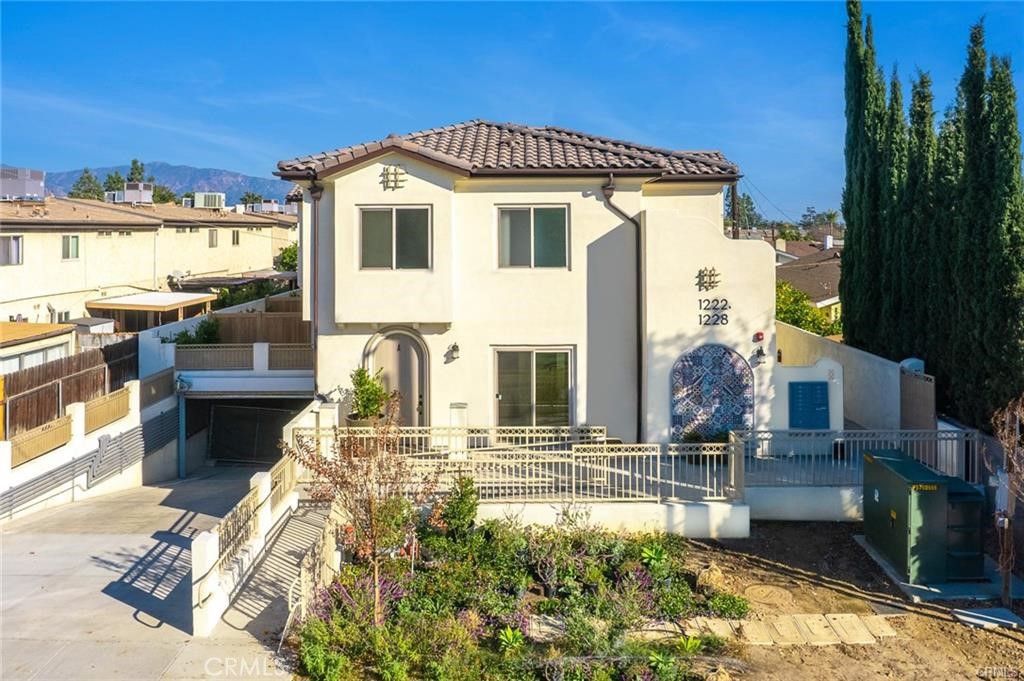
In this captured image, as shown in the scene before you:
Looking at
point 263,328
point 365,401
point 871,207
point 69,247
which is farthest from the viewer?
point 69,247

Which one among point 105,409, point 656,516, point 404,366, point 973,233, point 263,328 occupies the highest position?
point 973,233

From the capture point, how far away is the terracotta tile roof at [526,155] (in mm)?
16844

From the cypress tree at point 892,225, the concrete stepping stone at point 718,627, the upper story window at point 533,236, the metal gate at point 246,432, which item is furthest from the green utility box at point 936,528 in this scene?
the metal gate at point 246,432

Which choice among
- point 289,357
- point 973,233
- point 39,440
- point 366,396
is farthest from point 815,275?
point 39,440

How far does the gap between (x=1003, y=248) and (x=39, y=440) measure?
58.6 ft

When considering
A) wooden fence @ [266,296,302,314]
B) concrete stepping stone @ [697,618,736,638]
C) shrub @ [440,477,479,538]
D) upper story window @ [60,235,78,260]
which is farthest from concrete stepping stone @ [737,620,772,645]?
upper story window @ [60,235,78,260]

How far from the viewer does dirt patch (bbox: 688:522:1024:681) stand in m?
10.1

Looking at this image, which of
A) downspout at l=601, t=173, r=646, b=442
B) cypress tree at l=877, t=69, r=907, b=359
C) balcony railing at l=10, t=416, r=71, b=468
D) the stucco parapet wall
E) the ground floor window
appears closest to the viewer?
the stucco parapet wall

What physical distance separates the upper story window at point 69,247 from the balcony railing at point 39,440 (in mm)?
15025

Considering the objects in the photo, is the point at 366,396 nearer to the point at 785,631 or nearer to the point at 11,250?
the point at 785,631

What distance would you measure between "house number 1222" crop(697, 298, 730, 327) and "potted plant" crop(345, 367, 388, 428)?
20.7 ft

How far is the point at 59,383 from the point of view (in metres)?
19.5

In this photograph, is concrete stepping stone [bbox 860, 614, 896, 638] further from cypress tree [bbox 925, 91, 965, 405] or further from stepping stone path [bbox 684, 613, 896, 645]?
cypress tree [bbox 925, 91, 965, 405]

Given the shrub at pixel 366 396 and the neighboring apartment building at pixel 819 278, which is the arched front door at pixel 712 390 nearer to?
the shrub at pixel 366 396
